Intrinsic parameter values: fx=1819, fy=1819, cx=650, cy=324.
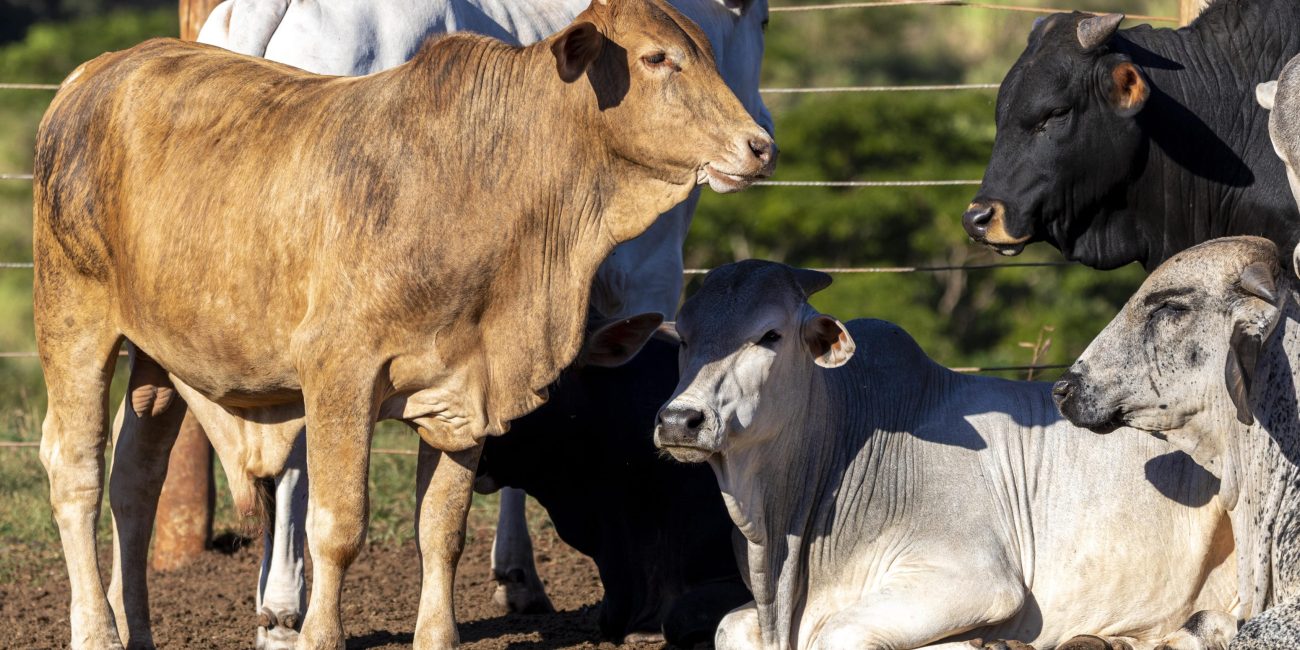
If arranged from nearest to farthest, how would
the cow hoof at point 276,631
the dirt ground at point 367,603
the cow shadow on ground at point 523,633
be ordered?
the cow hoof at point 276,631
the cow shadow on ground at point 523,633
the dirt ground at point 367,603

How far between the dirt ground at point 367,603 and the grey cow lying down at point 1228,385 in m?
1.69

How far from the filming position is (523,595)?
19.6 ft

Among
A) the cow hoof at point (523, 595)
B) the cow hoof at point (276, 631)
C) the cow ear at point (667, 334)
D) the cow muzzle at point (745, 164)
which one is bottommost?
the cow hoof at point (523, 595)

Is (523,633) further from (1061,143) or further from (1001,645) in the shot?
(1061,143)

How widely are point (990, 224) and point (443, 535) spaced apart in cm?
171

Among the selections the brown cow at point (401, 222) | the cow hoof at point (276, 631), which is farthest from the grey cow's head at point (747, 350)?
the cow hoof at point (276, 631)

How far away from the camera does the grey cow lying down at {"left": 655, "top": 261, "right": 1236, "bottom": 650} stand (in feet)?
15.0

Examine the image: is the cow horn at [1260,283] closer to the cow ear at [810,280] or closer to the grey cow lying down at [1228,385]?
the grey cow lying down at [1228,385]

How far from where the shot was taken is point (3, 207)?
19.3 meters

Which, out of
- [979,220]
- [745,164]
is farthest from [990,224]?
[745,164]

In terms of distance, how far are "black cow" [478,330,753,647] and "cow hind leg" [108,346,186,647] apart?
0.95 metres

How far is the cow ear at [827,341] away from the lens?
15.0 feet

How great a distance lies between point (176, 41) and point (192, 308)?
94 cm

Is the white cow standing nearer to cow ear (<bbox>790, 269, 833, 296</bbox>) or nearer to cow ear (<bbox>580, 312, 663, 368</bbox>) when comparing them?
cow ear (<bbox>580, 312, 663, 368</bbox>)
